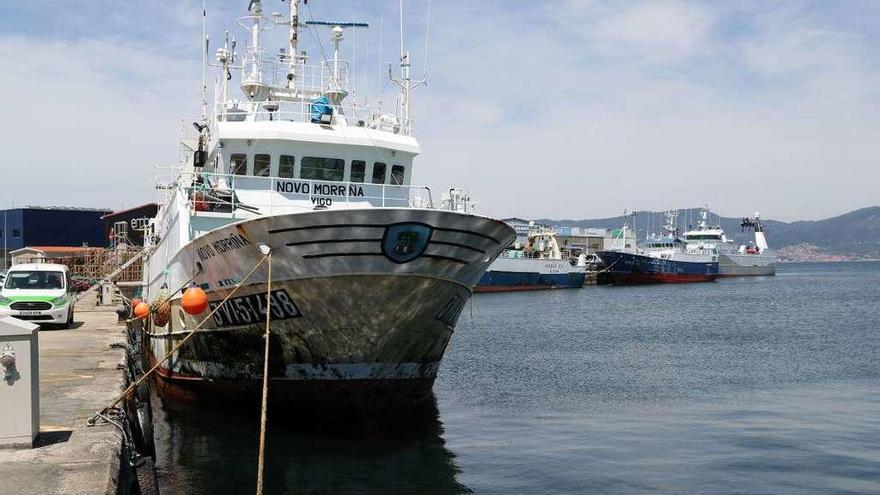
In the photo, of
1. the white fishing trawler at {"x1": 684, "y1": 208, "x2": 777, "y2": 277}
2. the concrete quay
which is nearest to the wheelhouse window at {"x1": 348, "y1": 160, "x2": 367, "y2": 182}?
the concrete quay

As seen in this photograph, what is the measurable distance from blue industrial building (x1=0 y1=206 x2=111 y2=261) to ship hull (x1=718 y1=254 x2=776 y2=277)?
76.3m

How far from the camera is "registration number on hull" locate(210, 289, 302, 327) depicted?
13.8 metres

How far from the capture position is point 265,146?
17.2 metres

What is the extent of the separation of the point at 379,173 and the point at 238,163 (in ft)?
9.96

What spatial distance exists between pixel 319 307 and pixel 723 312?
39.7 metres

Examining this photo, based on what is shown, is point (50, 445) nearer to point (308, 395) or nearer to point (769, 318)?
point (308, 395)

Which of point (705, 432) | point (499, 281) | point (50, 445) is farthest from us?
point (499, 281)

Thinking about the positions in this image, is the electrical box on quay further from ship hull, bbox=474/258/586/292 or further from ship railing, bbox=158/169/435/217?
ship hull, bbox=474/258/586/292

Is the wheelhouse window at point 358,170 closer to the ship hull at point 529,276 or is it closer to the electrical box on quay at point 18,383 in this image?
the electrical box on quay at point 18,383

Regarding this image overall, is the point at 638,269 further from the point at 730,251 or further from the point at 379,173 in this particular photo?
the point at 379,173

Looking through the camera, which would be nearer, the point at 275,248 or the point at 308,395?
the point at 275,248

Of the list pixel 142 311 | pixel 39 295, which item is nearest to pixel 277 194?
pixel 142 311

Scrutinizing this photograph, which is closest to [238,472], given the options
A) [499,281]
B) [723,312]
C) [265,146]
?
[265,146]

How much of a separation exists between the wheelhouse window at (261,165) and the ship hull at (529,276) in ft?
166
